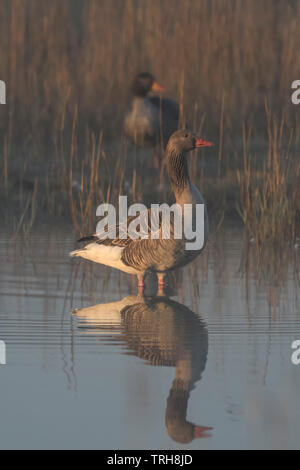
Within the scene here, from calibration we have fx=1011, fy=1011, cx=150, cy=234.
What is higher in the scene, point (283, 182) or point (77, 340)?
point (283, 182)

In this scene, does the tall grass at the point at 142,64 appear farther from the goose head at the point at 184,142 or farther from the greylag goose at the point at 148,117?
the goose head at the point at 184,142

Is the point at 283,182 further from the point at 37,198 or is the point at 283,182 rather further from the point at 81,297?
the point at 37,198

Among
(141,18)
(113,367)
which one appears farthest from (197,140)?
(141,18)

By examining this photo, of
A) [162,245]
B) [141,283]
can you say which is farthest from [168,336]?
[141,283]

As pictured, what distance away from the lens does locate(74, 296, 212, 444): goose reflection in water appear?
14.4 feet

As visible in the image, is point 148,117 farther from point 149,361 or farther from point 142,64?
point 149,361

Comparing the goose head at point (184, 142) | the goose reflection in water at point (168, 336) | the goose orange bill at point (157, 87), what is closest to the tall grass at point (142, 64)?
the goose orange bill at point (157, 87)

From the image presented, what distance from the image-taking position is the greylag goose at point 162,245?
25.1 feet

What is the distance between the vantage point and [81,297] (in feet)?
24.1

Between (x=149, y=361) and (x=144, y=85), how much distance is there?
9.69 metres

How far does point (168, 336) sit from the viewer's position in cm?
593

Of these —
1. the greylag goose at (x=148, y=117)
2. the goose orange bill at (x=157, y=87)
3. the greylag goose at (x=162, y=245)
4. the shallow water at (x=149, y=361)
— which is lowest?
the shallow water at (x=149, y=361)

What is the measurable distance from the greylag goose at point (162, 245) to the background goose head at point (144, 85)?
20.3 ft

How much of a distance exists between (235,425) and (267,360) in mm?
1182
